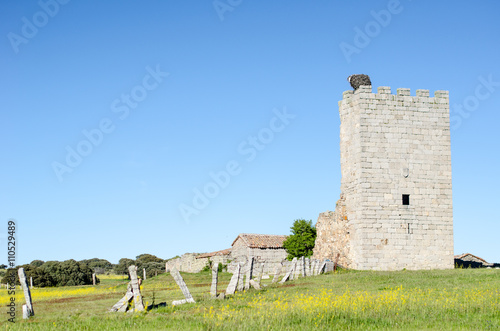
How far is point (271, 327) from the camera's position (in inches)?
530

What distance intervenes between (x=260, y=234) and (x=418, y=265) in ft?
85.5

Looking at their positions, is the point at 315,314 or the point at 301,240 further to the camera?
the point at 301,240

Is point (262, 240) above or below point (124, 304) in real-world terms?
above

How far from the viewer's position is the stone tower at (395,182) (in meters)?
29.6

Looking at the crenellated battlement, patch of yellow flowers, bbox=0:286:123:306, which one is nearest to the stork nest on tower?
the crenellated battlement

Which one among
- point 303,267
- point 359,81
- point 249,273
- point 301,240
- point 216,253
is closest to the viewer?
point 249,273

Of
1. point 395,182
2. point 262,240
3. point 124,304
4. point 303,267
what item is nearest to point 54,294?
point 303,267

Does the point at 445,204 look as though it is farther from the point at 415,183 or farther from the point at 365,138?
the point at 365,138

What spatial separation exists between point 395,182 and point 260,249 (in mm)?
23168

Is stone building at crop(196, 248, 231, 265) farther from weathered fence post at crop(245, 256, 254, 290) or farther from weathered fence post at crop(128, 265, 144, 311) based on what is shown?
weathered fence post at crop(128, 265, 144, 311)

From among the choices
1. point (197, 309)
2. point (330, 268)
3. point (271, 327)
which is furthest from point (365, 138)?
point (271, 327)

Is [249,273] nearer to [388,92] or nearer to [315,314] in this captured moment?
[315,314]

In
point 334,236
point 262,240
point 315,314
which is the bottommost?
point 315,314

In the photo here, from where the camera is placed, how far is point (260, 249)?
51.1 m
